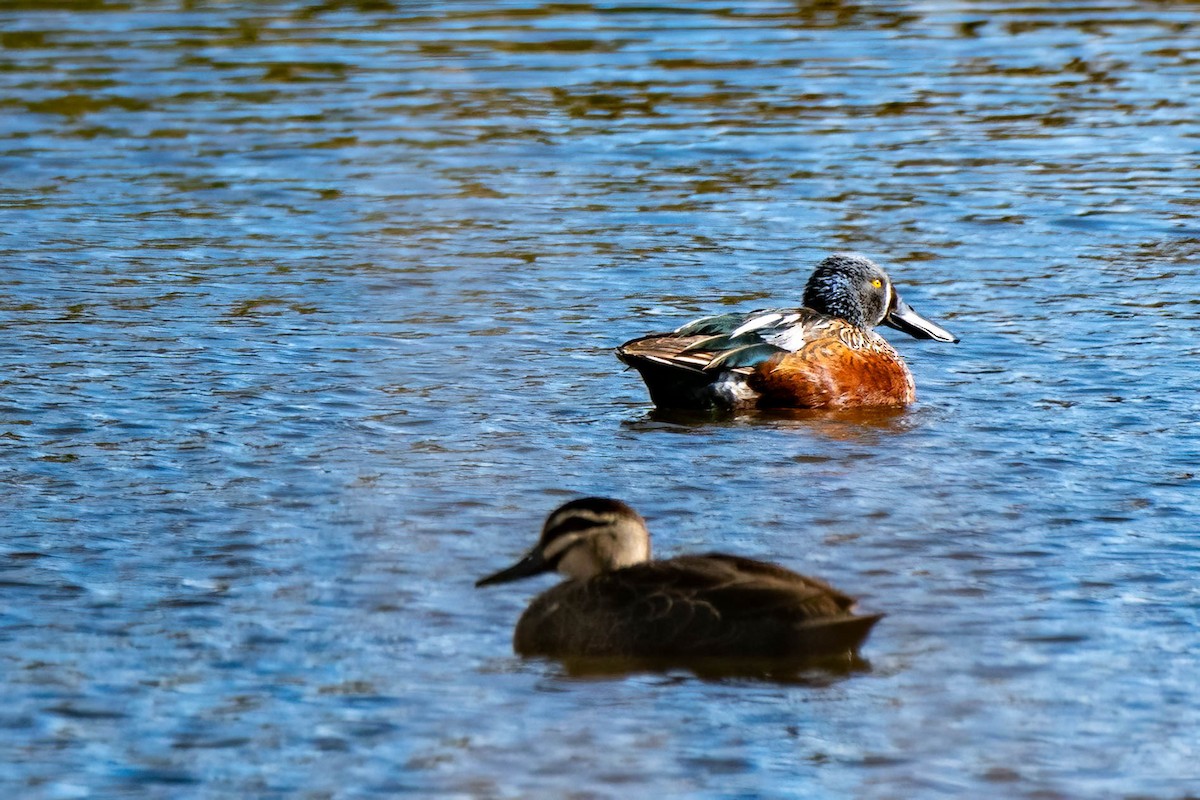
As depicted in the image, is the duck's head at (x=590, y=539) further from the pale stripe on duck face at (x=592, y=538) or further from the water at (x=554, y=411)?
the water at (x=554, y=411)

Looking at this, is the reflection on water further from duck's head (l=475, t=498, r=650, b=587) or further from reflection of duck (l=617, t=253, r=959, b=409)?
reflection of duck (l=617, t=253, r=959, b=409)

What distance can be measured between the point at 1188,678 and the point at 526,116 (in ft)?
41.5

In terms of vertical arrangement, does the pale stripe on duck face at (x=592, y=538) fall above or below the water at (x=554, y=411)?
above

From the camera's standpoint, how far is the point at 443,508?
28.1 feet

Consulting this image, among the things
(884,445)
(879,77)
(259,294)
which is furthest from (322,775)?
(879,77)

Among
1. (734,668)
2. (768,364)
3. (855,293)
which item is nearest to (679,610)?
(734,668)

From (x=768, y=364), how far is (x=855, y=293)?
1.07 metres

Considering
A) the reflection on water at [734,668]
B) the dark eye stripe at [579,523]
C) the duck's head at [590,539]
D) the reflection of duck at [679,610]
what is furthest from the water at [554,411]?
the dark eye stripe at [579,523]

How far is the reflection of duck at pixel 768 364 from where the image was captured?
34.3ft

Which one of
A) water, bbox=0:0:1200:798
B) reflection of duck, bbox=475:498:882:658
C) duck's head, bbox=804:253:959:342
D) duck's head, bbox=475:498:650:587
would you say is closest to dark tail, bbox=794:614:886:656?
reflection of duck, bbox=475:498:882:658

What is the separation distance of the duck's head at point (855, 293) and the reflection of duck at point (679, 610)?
456 centimetres

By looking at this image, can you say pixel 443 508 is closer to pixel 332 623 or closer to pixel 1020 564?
Result: pixel 332 623

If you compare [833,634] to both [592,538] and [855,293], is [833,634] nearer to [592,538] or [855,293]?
[592,538]

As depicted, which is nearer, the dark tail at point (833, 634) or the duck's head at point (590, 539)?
the dark tail at point (833, 634)
